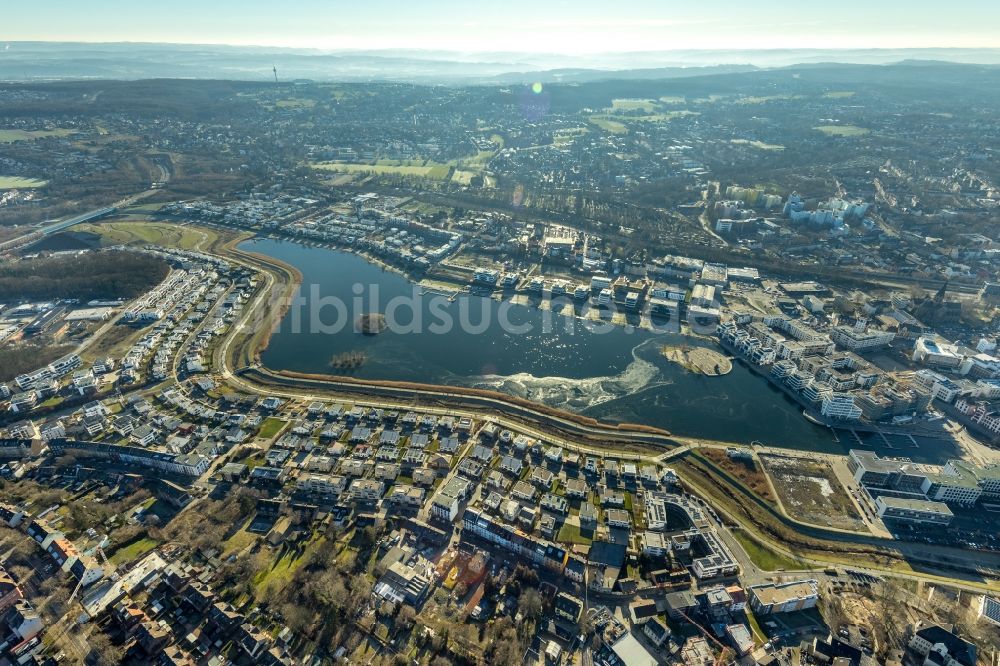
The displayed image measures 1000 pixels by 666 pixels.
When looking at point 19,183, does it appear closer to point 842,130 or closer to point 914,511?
point 914,511

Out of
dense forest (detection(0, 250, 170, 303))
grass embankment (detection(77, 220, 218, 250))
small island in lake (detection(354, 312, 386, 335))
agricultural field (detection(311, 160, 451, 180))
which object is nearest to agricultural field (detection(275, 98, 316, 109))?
agricultural field (detection(311, 160, 451, 180))

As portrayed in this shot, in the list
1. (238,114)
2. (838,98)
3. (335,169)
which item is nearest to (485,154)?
(335,169)

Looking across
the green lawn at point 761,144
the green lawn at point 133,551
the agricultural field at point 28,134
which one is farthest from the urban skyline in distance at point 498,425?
the agricultural field at point 28,134

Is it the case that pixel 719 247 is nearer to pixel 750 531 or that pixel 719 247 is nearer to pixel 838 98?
pixel 750 531

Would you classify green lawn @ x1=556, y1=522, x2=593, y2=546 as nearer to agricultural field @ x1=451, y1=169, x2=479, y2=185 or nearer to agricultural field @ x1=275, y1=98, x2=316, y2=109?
agricultural field @ x1=451, y1=169, x2=479, y2=185

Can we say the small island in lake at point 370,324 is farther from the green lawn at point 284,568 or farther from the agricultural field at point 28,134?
the agricultural field at point 28,134

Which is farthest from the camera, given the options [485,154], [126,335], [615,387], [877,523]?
[485,154]
